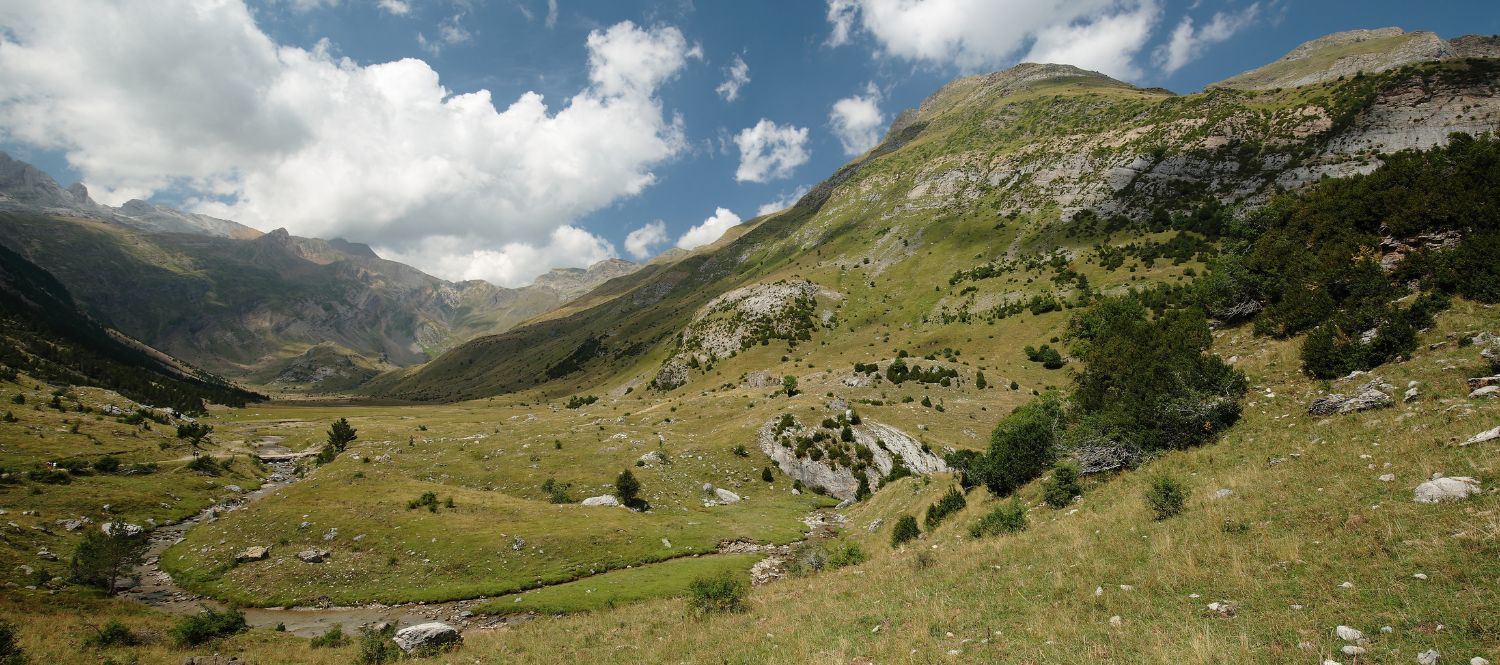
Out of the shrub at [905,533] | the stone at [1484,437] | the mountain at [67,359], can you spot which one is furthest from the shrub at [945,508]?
the mountain at [67,359]

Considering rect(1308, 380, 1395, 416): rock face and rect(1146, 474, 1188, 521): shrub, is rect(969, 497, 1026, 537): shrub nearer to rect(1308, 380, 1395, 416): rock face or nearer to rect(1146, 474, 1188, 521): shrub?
rect(1146, 474, 1188, 521): shrub

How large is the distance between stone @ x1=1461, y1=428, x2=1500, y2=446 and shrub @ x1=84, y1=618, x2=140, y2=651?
43560mm

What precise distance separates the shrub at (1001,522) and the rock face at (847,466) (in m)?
25.8

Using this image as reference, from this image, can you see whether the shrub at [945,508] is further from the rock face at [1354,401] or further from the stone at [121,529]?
the stone at [121,529]

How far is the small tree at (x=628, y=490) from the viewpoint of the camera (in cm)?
4172

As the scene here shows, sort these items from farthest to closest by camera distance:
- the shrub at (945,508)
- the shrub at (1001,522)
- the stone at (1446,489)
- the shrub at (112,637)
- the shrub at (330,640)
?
the shrub at (945,508) → the shrub at (330,640) → the shrub at (1001,522) → the shrub at (112,637) → the stone at (1446,489)

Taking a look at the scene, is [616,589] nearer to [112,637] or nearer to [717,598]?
[717,598]

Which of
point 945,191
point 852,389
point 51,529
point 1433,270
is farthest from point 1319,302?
point 945,191

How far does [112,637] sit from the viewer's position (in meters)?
20.5

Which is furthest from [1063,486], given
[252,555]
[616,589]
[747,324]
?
[747,324]

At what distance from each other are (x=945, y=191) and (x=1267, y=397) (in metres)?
159

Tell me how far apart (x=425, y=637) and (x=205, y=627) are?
10.0 meters

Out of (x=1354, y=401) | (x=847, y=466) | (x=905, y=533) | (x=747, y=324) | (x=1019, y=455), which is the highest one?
(x=747, y=324)

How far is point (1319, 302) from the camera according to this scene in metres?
23.5
